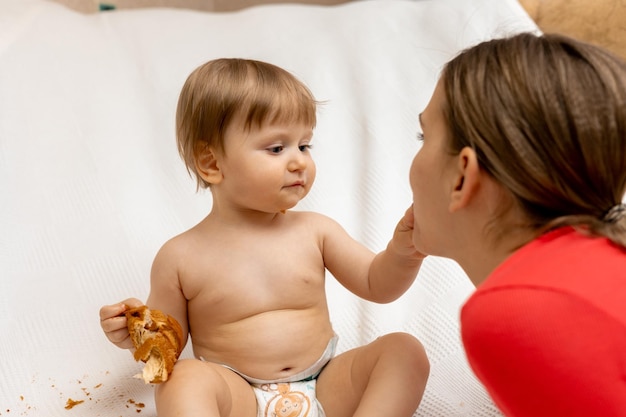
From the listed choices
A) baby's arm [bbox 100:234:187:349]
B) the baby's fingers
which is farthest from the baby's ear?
the baby's fingers

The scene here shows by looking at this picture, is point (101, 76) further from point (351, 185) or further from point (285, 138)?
point (285, 138)

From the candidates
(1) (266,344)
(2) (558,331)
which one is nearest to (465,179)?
(2) (558,331)

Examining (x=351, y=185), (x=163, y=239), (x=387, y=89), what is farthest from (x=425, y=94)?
(x=163, y=239)

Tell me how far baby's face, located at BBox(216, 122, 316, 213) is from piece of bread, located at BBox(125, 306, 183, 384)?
194 millimetres

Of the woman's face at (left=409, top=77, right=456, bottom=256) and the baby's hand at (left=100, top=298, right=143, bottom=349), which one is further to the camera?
the baby's hand at (left=100, top=298, right=143, bottom=349)

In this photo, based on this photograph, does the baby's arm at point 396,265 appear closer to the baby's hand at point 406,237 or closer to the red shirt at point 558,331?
the baby's hand at point 406,237

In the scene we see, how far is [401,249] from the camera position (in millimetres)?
998

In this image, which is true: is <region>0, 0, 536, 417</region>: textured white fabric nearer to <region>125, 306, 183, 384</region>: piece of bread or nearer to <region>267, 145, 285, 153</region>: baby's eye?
<region>125, 306, 183, 384</region>: piece of bread

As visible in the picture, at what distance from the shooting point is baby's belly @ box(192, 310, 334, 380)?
1.01 meters

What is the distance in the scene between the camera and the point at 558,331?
2.12 feet

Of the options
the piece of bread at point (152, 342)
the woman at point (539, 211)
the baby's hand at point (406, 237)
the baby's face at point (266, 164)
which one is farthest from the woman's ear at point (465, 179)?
the piece of bread at point (152, 342)

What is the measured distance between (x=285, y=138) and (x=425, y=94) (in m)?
0.72

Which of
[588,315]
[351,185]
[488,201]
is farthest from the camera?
[351,185]

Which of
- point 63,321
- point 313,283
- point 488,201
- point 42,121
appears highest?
point 488,201
